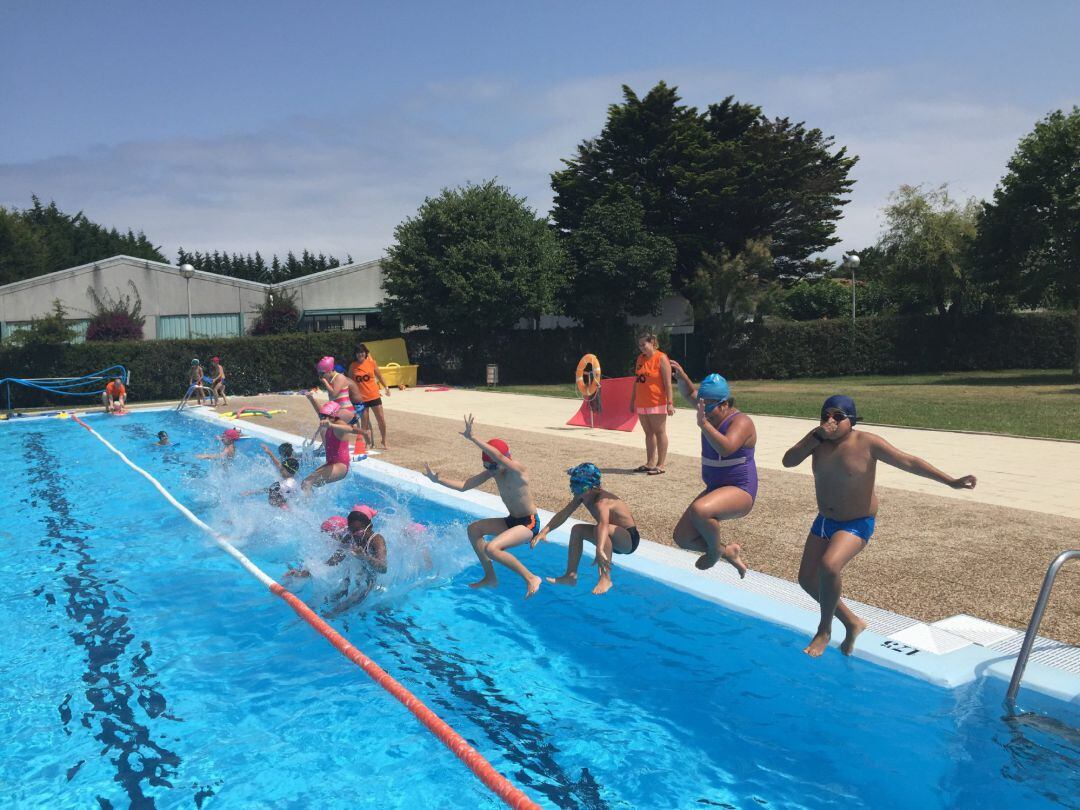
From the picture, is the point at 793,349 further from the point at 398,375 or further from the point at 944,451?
the point at 944,451

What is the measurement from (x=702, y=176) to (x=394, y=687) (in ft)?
122

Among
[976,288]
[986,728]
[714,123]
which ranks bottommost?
[986,728]

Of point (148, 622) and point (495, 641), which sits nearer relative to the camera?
point (495, 641)

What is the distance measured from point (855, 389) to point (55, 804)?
87.5 ft

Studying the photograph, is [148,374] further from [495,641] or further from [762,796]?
[762,796]

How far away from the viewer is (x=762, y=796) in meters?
4.28

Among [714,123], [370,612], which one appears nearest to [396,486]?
[370,612]

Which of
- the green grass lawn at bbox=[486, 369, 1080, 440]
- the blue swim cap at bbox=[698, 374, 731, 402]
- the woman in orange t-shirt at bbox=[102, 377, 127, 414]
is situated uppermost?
the blue swim cap at bbox=[698, 374, 731, 402]

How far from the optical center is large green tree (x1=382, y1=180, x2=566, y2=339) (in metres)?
31.8

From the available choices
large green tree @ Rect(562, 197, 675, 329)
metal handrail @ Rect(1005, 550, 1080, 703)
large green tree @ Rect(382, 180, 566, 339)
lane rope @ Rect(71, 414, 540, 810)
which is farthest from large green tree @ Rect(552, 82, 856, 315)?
metal handrail @ Rect(1005, 550, 1080, 703)

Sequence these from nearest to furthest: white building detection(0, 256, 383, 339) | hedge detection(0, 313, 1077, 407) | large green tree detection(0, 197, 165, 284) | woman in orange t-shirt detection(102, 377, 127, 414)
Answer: woman in orange t-shirt detection(102, 377, 127, 414) → hedge detection(0, 313, 1077, 407) → white building detection(0, 256, 383, 339) → large green tree detection(0, 197, 165, 284)

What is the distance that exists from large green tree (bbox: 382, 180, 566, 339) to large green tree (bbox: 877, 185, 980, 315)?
17.0m

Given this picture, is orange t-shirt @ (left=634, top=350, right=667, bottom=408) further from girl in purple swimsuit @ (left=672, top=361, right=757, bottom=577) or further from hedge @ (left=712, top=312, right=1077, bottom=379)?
hedge @ (left=712, top=312, right=1077, bottom=379)

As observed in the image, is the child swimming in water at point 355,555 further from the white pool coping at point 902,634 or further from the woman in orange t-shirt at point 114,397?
the woman in orange t-shirt at point 114,397
